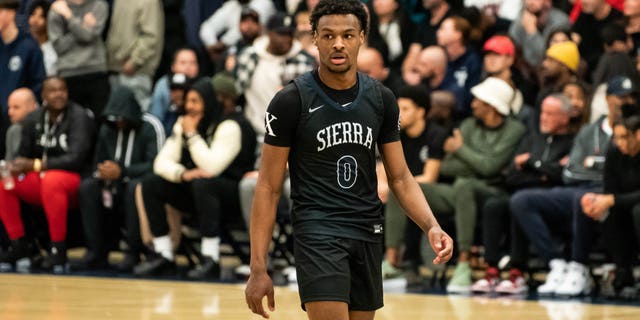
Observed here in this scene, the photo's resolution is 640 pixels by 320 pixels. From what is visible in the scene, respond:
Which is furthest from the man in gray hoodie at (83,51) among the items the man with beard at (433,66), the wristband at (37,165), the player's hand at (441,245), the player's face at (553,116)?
the player's hand at (441,245)

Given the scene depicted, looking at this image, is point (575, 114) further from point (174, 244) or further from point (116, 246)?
point (116, 246)

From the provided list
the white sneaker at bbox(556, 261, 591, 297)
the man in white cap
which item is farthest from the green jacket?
the white sneaker at bbox(556, 261, 591, 297)

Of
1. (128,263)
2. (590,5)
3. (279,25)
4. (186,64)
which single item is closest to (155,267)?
(128,263)

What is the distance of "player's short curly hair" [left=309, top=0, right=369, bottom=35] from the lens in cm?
517

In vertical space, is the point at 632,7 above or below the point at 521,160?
above

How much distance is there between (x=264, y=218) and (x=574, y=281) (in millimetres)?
5722

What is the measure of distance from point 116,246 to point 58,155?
1.06 m

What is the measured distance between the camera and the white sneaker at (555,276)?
10.5 metres

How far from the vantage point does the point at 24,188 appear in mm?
13016

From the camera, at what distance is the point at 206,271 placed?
38.8 feet

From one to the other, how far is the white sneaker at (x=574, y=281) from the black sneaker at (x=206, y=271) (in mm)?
3154

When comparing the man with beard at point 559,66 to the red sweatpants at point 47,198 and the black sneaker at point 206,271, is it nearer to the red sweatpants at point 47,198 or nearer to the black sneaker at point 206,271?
the black sneaker at point 206,271

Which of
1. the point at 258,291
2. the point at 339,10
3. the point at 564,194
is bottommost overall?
the point at 564,194

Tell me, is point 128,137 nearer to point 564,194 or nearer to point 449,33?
point 449,33
